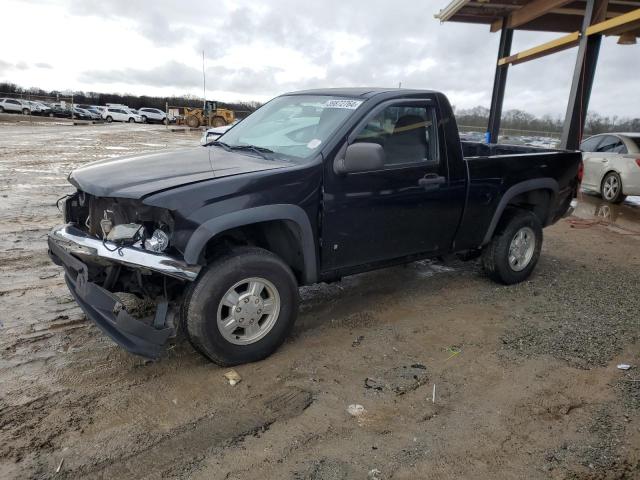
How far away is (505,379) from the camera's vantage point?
3473 millimetres

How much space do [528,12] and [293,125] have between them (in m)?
11.2

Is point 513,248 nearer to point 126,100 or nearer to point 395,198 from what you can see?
point 395,198

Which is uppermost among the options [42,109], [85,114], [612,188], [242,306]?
[42,109]

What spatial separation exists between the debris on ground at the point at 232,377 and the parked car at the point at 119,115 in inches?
2082

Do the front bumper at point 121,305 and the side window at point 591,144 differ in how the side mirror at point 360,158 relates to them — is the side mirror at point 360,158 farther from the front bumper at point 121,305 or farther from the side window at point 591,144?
the side window at point 591,144

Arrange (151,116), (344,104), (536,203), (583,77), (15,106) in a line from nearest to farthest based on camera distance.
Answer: (344,104), (536,203), (583,77), (15,106), (151,116)

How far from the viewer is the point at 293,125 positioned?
164 inches

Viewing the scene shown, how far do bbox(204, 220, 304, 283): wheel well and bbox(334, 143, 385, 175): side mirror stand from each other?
0.57 meters

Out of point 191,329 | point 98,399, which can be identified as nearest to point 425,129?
point 191,329

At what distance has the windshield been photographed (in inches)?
150

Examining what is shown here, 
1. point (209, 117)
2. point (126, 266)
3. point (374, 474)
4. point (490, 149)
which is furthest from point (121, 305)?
point (209, 117)

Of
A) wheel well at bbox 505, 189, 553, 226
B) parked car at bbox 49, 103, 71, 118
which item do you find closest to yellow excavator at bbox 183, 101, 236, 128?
parked car at bbox 49, 103, 71, 118


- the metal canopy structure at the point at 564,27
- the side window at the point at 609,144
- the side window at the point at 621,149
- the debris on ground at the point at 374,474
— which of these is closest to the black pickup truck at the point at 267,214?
the debris on ground at the point at 374,474

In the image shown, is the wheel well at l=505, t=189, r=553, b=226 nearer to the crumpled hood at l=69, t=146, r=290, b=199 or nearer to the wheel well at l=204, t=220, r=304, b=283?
the wheel well at l=204, t=220, r=304, b=283
